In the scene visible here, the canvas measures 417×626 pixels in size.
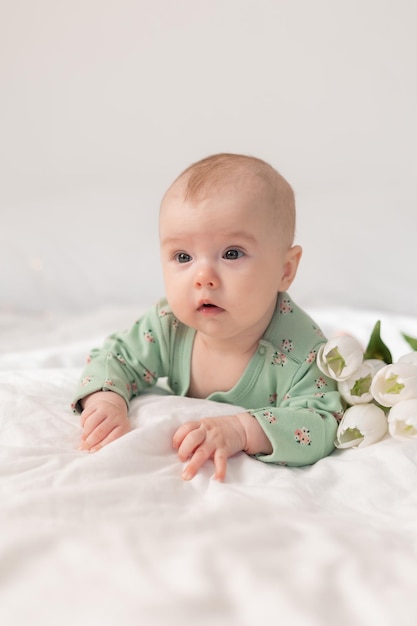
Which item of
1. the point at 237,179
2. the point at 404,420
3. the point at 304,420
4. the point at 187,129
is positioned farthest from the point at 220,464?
the point at 187,129

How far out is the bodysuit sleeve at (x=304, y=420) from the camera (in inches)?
46.3

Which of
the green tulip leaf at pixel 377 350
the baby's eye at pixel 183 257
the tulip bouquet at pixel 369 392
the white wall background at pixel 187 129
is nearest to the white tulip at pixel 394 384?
the tulip bouquet at pixel 369 392

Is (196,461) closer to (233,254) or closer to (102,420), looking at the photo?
(102,420)

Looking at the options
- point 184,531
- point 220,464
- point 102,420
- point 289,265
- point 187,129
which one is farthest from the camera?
point 187,129

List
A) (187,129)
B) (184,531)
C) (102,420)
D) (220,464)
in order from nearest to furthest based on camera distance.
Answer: (184,531)
(220,464)
(102,420)
(187,129)

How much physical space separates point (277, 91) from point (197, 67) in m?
0.27

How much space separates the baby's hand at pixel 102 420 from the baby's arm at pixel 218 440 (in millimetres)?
94

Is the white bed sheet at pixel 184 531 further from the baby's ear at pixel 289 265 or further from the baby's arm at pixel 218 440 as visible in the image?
the baby's ear at pixel 289 265

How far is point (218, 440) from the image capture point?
1136 millimetres

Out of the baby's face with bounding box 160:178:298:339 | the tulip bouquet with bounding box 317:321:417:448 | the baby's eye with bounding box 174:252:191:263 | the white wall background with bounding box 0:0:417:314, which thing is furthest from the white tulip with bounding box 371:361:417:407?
the white wall background with bounding box 0:0:417:314

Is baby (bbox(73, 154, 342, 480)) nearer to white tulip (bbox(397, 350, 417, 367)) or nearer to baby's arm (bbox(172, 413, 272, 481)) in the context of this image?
baby's arm (bbox(172, 413, 272, 481))

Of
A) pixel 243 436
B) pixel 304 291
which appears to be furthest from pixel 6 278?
pixel 243 436

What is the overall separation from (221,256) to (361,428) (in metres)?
0.33

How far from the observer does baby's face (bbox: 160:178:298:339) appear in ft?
3.88
